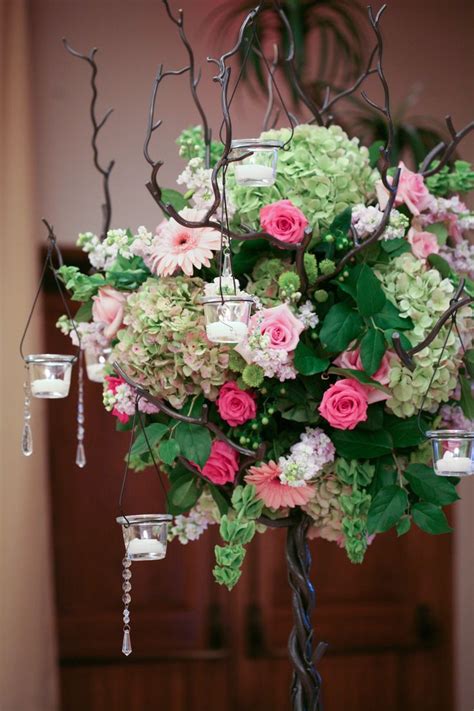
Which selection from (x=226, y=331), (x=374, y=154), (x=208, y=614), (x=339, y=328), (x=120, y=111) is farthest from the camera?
(x=120, y=111)

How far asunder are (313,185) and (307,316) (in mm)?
178

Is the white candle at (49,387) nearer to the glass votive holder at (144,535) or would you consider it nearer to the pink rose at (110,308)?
the pink rose at (110,308)

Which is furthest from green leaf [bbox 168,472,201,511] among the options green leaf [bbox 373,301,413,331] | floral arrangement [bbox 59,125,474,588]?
green leaf [bbox 373,301,413,331]

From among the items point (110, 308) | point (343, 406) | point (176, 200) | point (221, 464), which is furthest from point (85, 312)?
point (343, 406)

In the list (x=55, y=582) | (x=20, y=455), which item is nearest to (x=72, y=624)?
(x=55, y=582)

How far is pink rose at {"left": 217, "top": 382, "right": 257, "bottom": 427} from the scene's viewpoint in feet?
3.82

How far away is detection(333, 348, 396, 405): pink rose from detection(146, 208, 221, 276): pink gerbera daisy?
0.20 metres

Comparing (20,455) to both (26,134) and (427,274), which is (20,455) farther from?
(427,274)

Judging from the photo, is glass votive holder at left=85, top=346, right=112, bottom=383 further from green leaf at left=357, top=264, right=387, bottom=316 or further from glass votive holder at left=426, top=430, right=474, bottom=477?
glass votive holder at left=426, top=430, right=474, bottom=477

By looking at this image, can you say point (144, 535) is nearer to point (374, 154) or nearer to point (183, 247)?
point (183, 247)

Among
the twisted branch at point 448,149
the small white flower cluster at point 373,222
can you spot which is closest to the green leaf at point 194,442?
the small white flower cluster at point 373,222

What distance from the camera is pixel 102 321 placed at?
127 centimetres

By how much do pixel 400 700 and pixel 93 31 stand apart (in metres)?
2.18

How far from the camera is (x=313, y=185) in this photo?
48.2 inches
